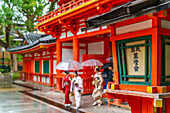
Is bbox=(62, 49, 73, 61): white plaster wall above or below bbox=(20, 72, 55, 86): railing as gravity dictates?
above

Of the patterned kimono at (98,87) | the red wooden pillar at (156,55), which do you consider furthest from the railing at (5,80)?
the red wooden pillar at (156,55)

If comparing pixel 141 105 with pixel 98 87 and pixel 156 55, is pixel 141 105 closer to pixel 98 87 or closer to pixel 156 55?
pixel 156 55

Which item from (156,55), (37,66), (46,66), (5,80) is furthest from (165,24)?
(37,66)

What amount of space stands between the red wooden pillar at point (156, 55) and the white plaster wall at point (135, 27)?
0.55ft

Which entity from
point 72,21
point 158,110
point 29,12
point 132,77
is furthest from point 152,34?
point 29,12

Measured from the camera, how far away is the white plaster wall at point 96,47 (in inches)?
561

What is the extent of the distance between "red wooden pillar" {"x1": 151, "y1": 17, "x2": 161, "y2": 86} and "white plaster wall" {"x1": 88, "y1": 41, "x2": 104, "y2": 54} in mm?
10324

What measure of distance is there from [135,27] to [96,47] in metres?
10.4

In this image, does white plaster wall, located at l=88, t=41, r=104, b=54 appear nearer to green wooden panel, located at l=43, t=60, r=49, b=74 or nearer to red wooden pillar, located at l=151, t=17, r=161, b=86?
green wooden panel, located at l=43, t=60, r=49, b=74

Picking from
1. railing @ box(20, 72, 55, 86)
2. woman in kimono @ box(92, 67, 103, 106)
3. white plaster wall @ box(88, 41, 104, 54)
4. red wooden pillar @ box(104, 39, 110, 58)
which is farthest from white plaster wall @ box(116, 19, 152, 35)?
railing @ box(20, 72, 55, 86)

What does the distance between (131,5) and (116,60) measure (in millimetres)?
1461

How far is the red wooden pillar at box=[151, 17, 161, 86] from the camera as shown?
382 cm

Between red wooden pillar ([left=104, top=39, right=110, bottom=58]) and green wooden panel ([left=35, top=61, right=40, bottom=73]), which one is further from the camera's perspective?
green wooden panel ([left=35, top=61, right=40, bottom=73])

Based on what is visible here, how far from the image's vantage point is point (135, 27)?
428cm
